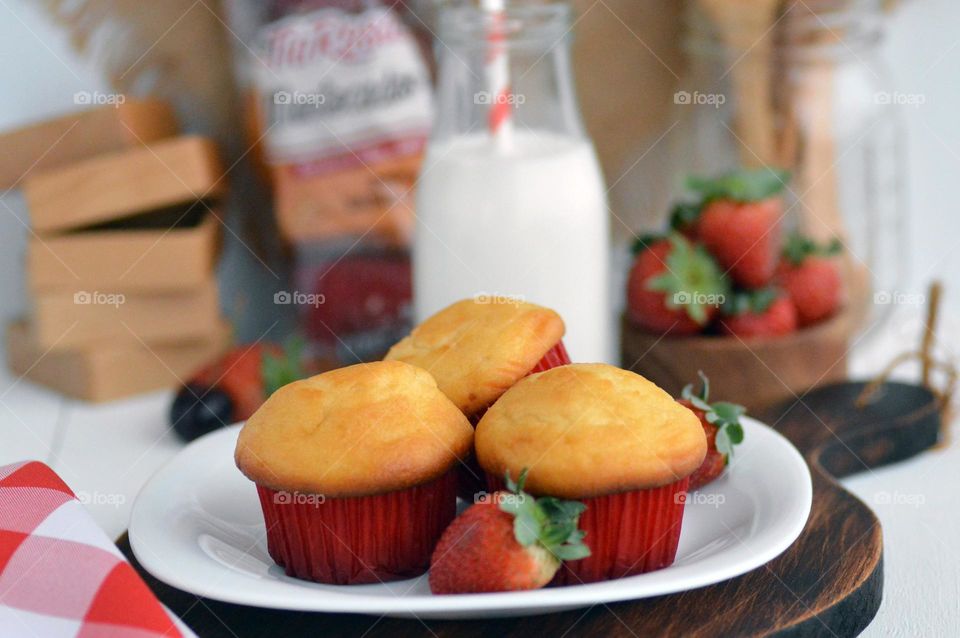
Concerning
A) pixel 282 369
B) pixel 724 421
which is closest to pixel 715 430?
pixel 724 421

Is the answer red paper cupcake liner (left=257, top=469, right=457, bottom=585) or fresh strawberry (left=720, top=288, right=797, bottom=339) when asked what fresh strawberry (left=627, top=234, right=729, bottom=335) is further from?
red paper cupcake liner (left=257, top=469, right=457, bottom=585)

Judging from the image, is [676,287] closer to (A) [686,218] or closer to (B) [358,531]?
(A) [686,218]

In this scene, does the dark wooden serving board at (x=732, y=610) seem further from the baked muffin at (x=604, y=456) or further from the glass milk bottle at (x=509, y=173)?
the glass milk bottle at (x=509, y=173)

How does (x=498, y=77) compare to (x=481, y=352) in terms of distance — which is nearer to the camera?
(x=481, y=352)

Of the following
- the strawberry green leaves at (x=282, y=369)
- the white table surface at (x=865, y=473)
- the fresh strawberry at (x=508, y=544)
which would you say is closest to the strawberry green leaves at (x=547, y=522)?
the fresh strawberry at (x=508, y=544)

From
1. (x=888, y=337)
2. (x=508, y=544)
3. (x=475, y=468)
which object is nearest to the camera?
(x=508, y=544)

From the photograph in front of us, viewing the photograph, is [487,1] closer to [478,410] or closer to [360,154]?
[360,154]

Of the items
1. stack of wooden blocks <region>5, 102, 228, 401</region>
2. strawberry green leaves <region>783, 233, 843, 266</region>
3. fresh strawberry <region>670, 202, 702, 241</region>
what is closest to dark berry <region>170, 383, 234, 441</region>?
stack of wooden blocks <region>5, 102, 228, 401</region>
